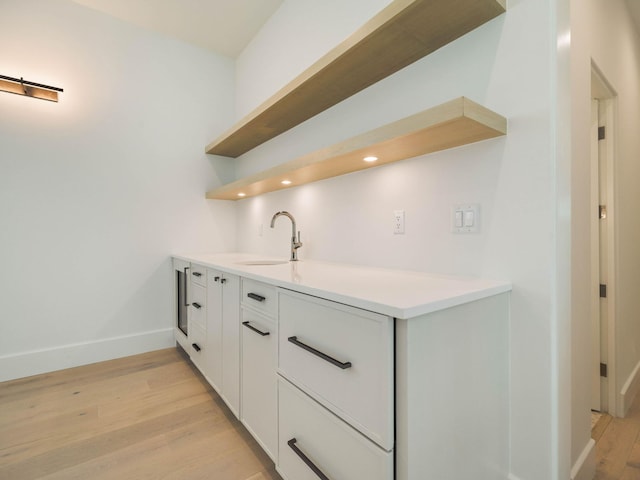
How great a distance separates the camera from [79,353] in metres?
2.35

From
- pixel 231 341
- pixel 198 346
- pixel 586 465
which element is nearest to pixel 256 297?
pixel 231 341

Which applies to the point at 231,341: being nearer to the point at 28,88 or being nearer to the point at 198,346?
the point at 198,346

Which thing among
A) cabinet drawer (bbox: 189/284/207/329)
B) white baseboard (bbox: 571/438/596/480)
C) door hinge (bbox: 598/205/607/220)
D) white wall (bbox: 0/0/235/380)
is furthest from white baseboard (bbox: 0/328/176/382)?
door hinge (bbox: 598/205/607/220)

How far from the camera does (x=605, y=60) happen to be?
1.57 metres

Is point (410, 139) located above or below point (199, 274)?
above

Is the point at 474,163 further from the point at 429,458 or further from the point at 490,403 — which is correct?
the point at 429,458

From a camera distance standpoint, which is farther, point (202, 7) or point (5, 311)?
point (202, 7)

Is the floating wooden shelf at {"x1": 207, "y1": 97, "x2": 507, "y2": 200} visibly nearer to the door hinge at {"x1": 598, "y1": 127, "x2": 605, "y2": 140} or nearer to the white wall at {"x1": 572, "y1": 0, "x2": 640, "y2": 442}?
the white wall at {"x1": 572, "y1": 0, "x2": 640, "y2": 442}

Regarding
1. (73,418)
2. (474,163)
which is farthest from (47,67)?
(474,163)

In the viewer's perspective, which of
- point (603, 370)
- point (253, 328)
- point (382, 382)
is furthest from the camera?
point (603, 370)

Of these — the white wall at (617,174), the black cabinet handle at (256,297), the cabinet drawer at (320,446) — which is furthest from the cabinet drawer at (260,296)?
the white wall at (617,174)

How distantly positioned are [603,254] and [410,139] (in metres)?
1.57

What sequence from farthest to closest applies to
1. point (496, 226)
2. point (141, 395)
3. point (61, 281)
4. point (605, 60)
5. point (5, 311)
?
point (61, 281) → point (5, 311) → point (141, 395) → point (605, 60) → point (496, 226)

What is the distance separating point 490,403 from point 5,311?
2961 millimetres
